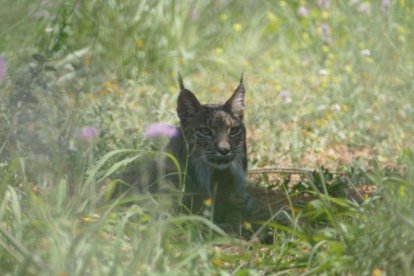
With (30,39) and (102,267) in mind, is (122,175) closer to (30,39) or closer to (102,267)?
(30,39)

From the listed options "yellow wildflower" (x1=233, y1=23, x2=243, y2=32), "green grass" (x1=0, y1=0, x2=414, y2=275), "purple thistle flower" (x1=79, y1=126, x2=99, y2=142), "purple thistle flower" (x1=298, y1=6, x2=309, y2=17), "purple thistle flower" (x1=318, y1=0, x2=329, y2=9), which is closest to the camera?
"green grass" (x1=0, y1=0, x2=414, y2=275)

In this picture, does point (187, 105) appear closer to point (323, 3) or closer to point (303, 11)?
point (303, 11)

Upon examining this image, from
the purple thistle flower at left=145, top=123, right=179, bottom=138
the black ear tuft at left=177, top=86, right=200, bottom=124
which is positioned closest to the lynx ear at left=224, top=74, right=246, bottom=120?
the black ear tuft at left=177, top=86, right=200, bottom=124

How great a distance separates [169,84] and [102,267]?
4.72 meters

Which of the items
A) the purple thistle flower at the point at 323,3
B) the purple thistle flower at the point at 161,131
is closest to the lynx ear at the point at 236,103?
the purple thistle flower at the point at 161,131

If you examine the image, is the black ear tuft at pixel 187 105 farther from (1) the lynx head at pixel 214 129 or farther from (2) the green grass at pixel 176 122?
(2) the green grass at pixel 176 122

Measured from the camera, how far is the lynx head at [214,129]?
5.38 meters

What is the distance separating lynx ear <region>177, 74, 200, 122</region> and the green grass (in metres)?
0.22

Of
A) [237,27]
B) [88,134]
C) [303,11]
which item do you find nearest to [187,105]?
[88,134]

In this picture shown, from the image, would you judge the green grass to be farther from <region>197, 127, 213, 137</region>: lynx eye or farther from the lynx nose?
the lynx nose

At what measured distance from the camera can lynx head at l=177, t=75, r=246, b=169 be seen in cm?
538

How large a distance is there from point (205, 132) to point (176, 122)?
5.07ft

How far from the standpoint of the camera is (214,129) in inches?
213

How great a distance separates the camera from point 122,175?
5.61 meters
